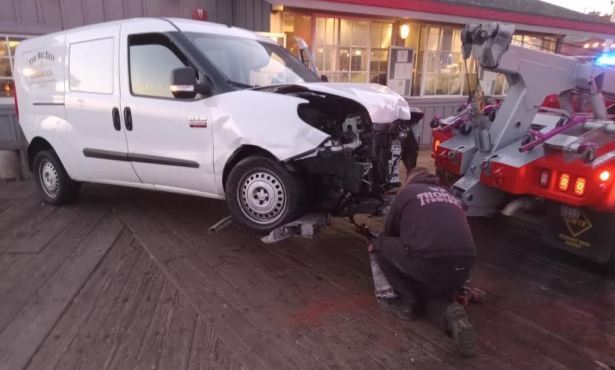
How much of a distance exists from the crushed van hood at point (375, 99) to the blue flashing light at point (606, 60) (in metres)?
2.18

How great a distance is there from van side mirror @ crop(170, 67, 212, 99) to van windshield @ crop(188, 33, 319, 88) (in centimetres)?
28

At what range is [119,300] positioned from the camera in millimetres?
3508

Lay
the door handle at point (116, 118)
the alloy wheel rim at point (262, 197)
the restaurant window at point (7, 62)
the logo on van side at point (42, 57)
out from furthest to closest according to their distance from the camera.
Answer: the restaurant window at point (7, 62) → the logo on van side at point (42, 57) → the door handle at point (116, 118) → the alloy wheel rim at point (262, 197)

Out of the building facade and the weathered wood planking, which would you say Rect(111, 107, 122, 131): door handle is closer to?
the weathered wood planking

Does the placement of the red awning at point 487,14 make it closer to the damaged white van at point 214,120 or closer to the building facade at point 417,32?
the building facade at point 417,32

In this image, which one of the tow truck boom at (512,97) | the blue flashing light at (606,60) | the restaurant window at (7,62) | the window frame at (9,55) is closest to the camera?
the tow truck boom at (512,97)

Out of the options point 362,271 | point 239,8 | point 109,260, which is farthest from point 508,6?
point 109,260

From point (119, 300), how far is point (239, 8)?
7146 mm

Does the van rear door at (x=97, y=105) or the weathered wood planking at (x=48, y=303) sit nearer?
the weathered wood planking at (x=48, y=303)

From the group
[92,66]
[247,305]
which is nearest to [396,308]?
[247,305]

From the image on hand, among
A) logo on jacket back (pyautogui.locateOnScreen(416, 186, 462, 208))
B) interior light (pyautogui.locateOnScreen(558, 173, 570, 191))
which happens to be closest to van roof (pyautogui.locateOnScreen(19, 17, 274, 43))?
logo on jacket back (pyautogui.locateOnScreen(416, 186, 462, 208))

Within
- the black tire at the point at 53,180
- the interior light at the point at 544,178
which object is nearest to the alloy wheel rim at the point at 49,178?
the black tire at the point at 53,180

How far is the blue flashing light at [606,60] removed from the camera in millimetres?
4473

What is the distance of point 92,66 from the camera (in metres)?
4.89
